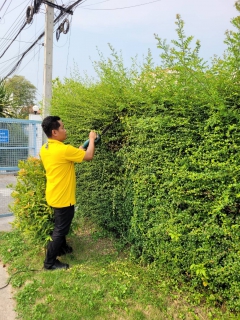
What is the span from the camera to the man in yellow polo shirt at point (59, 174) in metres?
2.80

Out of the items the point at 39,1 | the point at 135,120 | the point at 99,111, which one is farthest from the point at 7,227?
the point at 39,1

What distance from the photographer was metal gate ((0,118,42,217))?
505 cm

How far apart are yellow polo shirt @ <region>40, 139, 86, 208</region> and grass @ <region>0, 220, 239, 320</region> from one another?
33.4 inches

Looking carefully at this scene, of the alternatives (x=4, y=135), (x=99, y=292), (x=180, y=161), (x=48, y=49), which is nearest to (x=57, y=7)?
(x=48, y=49)

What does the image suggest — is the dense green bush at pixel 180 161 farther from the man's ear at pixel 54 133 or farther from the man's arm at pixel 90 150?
the man's ear at pixel 54 133

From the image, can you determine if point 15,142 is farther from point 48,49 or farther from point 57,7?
point 57,7

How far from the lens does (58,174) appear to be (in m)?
2.90

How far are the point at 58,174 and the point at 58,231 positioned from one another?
72 centimetres

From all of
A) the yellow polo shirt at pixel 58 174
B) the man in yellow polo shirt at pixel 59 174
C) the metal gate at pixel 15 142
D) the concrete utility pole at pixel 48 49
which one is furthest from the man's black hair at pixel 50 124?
the concrete utility pole at pixel 48 49

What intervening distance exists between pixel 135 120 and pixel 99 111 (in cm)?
62

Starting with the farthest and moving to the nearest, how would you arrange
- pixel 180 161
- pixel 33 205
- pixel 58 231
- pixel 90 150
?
1. pixel 33 205
2. pixel 58 231
3. pixel 90 150
4. pixel 180 161

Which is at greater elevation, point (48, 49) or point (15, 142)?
point (48, 49)

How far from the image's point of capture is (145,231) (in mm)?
2713

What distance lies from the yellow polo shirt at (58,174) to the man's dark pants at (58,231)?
0.34 feet
